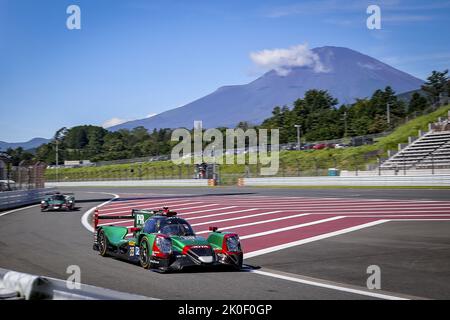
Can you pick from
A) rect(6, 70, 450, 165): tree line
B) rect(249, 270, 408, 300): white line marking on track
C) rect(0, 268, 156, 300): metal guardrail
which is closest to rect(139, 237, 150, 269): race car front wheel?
rect(249, 270, 408, 300): white line marking on track

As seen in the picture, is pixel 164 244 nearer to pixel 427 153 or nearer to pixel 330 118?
pixel 427 153

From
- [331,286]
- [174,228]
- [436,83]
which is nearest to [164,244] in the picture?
[174,228]

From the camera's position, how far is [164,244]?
445 inches

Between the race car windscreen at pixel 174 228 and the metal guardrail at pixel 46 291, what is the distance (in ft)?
16.0

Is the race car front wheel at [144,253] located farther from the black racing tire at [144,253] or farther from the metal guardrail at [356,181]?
the metal guardrail at [356,181]

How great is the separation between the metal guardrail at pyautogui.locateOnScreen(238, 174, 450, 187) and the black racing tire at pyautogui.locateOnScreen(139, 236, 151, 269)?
111ft

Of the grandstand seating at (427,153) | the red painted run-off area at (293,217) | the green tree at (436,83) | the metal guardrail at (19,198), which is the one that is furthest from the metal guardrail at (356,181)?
the green tree at (436,83)

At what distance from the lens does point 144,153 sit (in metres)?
127

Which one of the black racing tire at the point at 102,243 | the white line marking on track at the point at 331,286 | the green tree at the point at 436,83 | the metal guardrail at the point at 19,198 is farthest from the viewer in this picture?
the green tree at the point at 436,83

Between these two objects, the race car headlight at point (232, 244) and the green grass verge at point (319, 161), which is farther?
the green grass verge at point (319, 161)

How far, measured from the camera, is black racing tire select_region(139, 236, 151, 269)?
11570mm

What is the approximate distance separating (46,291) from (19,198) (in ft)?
103

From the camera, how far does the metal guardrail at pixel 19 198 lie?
108ft
